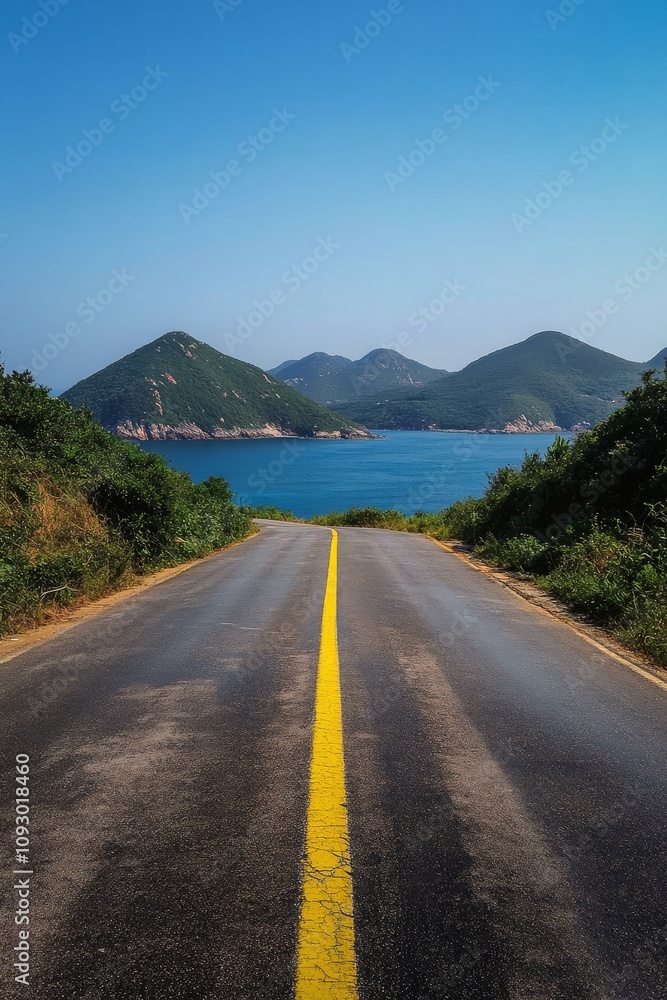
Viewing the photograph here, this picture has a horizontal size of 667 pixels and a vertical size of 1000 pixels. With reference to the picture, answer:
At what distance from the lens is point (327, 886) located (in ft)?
7.58

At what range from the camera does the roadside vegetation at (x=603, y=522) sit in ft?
27.9

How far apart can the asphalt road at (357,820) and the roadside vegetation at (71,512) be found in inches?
130

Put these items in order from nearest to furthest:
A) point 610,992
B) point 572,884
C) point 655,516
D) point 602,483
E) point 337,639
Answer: point 610,992
point 572,884
point 337,639
point 655,516
point 602,483

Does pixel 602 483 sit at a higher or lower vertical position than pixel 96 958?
higher

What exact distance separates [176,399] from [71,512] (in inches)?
6606

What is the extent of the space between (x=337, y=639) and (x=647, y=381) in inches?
463

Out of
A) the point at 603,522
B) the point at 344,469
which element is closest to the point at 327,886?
the point at 603,522

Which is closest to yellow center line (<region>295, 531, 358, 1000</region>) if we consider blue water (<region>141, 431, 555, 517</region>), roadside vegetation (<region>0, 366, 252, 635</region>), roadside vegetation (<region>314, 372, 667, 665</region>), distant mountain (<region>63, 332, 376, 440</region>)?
roadside vegetation (<region>314, 372, 667, 665</region>)

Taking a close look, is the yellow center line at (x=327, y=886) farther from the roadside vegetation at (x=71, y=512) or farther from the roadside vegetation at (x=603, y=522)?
the roadside vegetation at (x=71, y=512)

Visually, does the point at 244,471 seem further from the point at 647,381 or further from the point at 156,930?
the point at 156,930

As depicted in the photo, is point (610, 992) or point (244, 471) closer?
point (610, 992)

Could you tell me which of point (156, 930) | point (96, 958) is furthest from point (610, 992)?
point (96, 958)

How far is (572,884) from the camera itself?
2.39 metres

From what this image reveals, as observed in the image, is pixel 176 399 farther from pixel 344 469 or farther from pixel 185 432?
pixel 344 469
